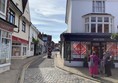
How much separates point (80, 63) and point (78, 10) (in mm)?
6174

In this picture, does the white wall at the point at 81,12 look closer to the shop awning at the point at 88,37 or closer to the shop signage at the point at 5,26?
the shop awning at the point at 88,37

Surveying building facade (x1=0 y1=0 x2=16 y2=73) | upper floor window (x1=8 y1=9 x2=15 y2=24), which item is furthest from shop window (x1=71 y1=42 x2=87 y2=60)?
building facade (x1=0 y1=0 x2=16 y2=73)

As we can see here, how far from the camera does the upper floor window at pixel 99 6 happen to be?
77.9 feet

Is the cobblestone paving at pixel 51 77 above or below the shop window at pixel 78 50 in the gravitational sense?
below

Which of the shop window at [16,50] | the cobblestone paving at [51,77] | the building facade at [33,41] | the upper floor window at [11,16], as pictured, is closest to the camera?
the cobblestone paving at [51,77]

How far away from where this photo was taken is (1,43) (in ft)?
48.0

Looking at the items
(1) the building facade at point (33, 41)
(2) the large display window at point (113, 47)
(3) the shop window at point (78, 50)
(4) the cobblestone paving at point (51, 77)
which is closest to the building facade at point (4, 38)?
(4) the cobblestone paving at point (51, 77)

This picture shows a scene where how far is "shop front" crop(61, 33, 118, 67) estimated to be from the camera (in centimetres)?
2127

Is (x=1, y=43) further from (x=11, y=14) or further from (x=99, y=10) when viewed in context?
(x=99, y=10)

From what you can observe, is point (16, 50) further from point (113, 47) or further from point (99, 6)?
point (113, 47)

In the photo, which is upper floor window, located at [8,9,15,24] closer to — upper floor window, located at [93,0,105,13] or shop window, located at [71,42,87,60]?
shop window, located at [71,42,87,60]

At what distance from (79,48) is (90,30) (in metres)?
2.46

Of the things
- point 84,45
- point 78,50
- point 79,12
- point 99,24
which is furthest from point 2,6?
point 99,24

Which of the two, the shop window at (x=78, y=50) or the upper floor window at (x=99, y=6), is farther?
the upper floor window at (x=99, y=6)
